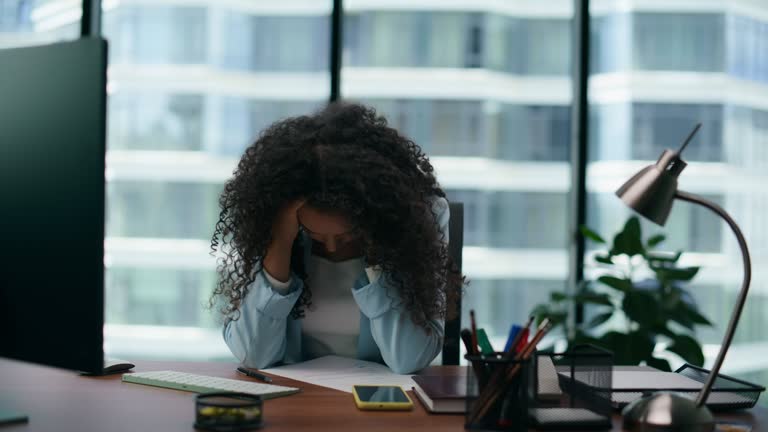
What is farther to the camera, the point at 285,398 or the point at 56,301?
the point at 285,398

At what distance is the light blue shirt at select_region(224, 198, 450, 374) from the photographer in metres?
1.48

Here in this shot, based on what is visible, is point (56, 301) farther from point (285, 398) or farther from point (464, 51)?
point (464, 51)

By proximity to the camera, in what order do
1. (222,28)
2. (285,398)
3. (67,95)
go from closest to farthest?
(67,95)
(285,398)
(222,28)

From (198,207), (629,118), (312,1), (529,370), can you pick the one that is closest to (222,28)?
(312,1)

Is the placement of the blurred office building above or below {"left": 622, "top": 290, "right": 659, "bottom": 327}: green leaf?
above

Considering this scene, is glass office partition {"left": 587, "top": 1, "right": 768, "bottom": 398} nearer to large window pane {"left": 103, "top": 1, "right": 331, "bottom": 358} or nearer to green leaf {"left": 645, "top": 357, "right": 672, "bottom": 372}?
green leaf {"left": 645, "top": 357, "right": 672, "bottom": 372}

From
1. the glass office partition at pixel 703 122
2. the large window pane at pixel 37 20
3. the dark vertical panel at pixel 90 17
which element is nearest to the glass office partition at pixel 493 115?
the glass office partition at pixel 703 122

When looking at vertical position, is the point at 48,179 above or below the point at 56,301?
above

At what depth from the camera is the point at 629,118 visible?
10.9 ft

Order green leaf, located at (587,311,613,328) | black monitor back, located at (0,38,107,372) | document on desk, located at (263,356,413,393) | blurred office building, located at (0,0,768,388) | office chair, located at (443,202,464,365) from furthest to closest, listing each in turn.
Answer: blurred office building, located at (0,0,768,388), green leaf, located at (587,311,613,328), office chair, located at (443,202,464,365), document on desk, located at (263,356,413,393), black monitor back, located at (0,38,107,372)

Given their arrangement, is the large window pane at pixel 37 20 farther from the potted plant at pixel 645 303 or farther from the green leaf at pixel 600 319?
the green leaf at pixel 600 319

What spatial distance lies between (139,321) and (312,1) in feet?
5.33

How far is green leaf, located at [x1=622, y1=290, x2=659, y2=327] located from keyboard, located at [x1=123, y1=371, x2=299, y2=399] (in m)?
2.03

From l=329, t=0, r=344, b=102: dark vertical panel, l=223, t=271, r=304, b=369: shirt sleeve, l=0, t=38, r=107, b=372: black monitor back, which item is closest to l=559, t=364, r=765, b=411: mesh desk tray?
l=223, t=271, r=304, b=369: shirt sleeve
